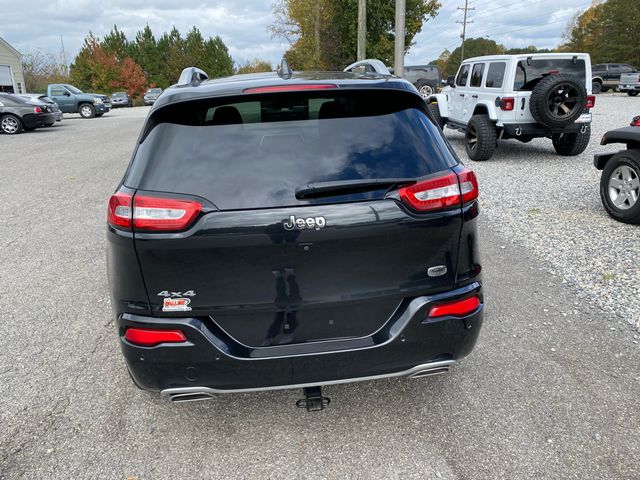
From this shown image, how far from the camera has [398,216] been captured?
2.06 m

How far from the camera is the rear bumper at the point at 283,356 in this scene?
2.08m

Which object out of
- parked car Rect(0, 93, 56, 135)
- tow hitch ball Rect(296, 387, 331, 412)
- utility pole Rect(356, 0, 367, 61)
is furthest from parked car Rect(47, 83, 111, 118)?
tow hitch ball Rect(296, 387, 331, 412)

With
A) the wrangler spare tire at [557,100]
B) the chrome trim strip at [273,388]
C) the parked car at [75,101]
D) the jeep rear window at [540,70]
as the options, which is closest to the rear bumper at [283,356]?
the chrome trim strip at [273,388]

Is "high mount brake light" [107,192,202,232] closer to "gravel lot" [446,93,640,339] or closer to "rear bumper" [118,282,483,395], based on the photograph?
"rear bumper" [118,282,483,395]

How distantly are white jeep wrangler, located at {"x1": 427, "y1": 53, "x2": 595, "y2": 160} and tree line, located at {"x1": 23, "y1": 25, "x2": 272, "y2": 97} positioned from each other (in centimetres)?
5035

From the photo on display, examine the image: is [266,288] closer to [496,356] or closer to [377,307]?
[377,307]

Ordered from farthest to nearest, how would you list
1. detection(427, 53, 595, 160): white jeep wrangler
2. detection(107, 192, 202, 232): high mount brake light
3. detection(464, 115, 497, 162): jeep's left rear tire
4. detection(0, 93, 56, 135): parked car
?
detection(0, 93, 56, 135): parked car
detection(464, 115, 497, 162): jeep's left rear tire
detection(427, 53, 595, 160): white jeep wrangler
detection(107, 192, 202, 232): high mount brake light

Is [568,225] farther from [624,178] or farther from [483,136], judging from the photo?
[483,136]

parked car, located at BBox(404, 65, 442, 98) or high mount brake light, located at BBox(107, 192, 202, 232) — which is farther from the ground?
parked car, located at BBox(404, 65, 442, 98)

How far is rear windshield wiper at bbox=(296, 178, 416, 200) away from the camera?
203 centimetres

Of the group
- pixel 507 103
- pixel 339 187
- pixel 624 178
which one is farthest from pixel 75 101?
pixel 339 187

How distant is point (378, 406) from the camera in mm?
2705

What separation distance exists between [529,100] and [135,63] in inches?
2711

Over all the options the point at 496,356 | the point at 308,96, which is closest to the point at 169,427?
the point at 308,96
